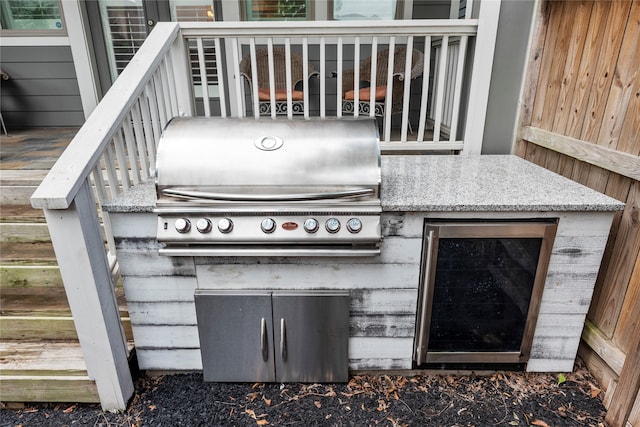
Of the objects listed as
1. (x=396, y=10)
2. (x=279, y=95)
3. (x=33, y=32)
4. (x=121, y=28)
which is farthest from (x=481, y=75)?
(x=33, y=32)

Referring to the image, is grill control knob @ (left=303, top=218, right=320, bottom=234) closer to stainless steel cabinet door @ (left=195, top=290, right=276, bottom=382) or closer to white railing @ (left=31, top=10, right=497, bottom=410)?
stainless steel cabinet door @ (left=195, top=290, right=276, bottom=382)

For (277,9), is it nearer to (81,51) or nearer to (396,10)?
(396,10)

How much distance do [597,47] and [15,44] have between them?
17.5 ft

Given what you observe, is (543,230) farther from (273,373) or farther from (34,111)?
(34,111)

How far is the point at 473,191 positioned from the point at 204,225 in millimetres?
1216

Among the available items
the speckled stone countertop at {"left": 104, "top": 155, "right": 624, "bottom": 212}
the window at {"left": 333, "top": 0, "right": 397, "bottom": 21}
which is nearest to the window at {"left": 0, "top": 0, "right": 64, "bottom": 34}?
the window at {"left": 333, "top": 0, "right": 397, "bottom": 21}

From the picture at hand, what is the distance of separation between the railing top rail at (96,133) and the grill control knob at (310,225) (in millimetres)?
878

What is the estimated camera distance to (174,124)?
5.88 feet

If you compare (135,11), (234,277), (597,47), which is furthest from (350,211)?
(135,11)

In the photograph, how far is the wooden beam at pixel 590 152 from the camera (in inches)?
67.1

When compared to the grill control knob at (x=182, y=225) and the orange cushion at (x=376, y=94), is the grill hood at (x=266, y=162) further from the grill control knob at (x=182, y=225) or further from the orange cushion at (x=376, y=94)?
the orange cushion at (x=376, y=94)

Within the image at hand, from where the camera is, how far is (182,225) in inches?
64.4

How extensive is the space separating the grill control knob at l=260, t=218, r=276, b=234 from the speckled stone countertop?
473 mm

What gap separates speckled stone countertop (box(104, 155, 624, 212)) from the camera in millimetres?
1655
